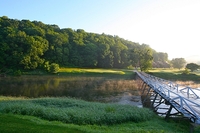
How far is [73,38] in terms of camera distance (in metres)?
106

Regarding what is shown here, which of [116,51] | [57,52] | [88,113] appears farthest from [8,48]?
[88,113]

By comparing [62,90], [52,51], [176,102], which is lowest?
[62,90]

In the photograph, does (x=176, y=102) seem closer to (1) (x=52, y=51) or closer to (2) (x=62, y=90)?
(2) (x=62, y=90)

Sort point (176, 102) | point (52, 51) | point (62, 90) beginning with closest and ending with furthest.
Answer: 1. point (176, 102)
2. point (62, 90)
3. point (52, 51)

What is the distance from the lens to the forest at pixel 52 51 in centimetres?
7256

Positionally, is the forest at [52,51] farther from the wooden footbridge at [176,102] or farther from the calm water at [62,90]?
the wooden footbridge at [176,102]

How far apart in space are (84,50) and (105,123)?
285ft

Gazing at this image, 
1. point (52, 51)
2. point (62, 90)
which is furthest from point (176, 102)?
point (52, 51)

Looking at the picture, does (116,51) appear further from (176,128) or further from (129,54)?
(176,128)

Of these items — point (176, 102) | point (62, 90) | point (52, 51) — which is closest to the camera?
point (176, 102)

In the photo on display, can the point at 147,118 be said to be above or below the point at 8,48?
below

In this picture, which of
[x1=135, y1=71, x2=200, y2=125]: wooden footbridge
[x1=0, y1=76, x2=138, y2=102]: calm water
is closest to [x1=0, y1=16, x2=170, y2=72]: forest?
[x1=0, y1=76, x2=138, y2=102]: calm water

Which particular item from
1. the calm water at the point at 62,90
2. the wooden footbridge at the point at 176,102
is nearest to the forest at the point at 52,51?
the calm water at the point at 62,90

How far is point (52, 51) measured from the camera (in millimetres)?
89000
